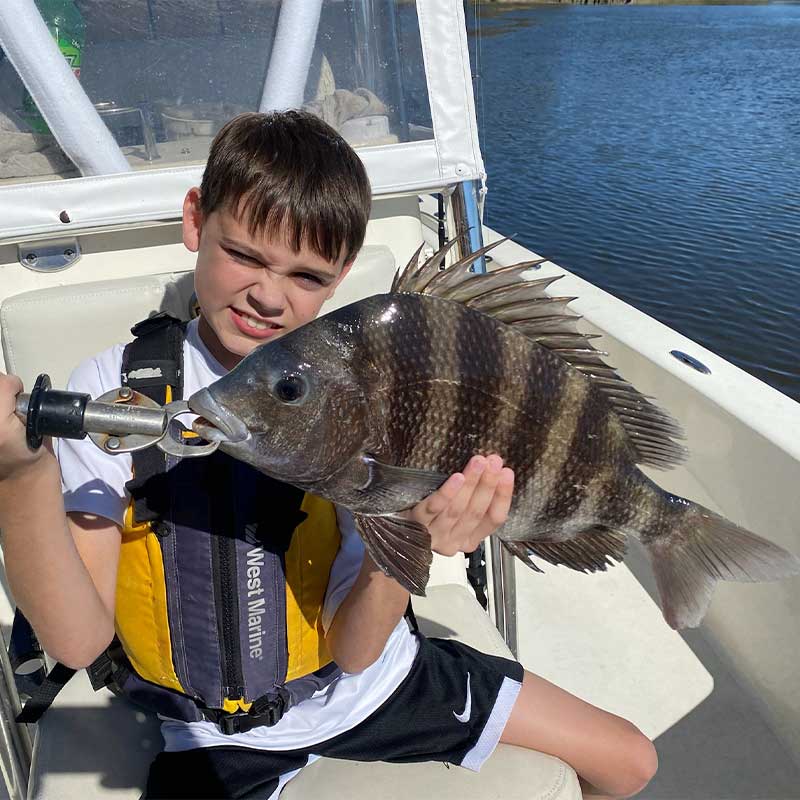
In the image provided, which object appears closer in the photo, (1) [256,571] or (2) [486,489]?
(2) [486,489]

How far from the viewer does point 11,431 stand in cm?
93

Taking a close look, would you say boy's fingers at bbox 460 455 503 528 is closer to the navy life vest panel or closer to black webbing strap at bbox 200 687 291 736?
the navy life vest panel

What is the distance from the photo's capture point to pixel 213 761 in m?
1.43

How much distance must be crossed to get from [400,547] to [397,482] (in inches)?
4.9

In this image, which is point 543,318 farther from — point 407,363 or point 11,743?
point 11,743

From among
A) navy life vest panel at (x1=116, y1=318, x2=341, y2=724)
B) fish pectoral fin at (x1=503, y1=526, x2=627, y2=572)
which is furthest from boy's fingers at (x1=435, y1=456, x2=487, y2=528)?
navy life vest panel at (x1=116, y1=318, x2=341, y2=724)

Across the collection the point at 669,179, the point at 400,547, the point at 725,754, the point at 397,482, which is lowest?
the point at 669,179

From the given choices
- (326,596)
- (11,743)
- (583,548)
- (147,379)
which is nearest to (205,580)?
(326,596)

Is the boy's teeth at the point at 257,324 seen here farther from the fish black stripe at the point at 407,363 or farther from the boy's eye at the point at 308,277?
the fish black stripe at the point at 407,363

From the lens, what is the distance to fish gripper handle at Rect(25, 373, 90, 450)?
91 cm

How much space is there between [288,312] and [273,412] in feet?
1.20

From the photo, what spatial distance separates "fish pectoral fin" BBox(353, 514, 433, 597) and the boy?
0.05m

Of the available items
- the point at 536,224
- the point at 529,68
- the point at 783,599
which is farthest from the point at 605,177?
the point at 783,599

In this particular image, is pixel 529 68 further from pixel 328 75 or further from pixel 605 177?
pixel 328 75
